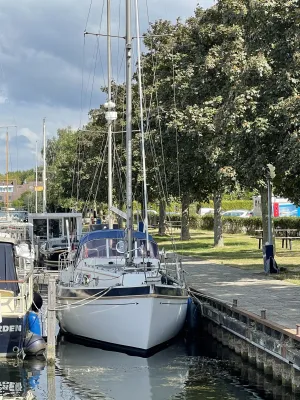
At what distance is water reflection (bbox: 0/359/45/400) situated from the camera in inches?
564

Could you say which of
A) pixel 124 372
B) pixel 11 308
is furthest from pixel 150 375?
pixel 11 308

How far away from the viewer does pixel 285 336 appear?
45.7 feet

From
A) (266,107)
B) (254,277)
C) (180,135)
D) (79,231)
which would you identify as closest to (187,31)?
(180,135)

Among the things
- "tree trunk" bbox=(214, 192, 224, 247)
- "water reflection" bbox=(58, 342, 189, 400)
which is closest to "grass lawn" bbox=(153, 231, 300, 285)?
"tree trunk" bbox=(214, 192, 224, 247)

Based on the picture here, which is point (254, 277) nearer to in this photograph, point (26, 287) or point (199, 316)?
point (199, 316)

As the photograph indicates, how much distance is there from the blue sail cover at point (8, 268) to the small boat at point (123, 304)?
1.56 m

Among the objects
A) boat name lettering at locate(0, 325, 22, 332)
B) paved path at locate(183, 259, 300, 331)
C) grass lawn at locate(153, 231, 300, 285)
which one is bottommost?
boat name lettering at locate(0, 325, 22, 332)

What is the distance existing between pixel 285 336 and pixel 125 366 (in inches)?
161

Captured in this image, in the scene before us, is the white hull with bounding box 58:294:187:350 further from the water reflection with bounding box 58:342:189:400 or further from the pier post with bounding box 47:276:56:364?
the pier post with bounding box 47:276:56:364

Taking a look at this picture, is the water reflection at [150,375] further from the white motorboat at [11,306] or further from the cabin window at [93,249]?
the cabin window at [93,249]

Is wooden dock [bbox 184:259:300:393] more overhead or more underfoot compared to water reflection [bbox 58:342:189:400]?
more overhead

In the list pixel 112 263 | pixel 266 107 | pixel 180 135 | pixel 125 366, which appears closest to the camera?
pixel 125 366

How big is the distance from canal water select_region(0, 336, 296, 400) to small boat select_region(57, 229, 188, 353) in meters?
0.50

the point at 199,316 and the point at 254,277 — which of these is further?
the point at 254,277
